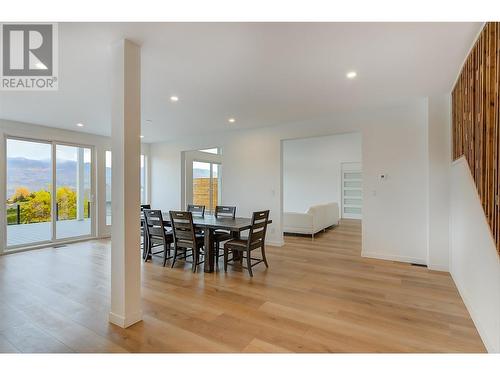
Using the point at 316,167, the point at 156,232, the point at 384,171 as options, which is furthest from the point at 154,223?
the point at 316,167

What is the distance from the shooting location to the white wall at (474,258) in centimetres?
189

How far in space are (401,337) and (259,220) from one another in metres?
2.17

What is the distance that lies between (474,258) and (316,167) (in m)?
7.66

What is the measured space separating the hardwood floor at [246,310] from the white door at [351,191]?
545 centimetres

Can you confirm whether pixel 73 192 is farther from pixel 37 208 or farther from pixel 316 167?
pixel 316 167

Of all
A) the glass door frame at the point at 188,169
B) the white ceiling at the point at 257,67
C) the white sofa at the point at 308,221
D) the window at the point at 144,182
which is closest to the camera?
the white ceiling at the point at 257,67

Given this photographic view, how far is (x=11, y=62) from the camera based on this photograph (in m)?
2.57

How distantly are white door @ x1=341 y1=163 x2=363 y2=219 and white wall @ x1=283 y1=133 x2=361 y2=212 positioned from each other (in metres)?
0.20

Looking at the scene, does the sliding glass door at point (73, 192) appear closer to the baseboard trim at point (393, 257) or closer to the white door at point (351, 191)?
the baseboard trim at point (393, 257)

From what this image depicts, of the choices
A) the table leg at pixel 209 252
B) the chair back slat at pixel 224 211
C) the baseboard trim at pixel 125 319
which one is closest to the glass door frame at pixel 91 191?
the chair back slat at pixel 224 211
